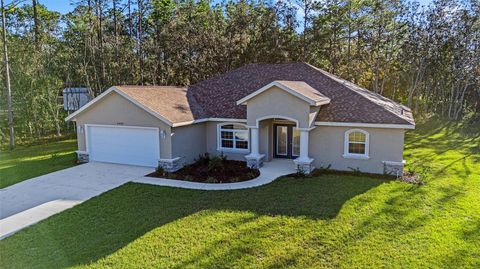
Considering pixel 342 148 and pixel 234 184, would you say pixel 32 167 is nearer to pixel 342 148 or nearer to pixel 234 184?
pixel 234 184

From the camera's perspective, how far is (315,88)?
17781 mm

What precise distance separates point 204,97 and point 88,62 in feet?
50.4

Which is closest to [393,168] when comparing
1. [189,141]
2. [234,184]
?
[234,184]

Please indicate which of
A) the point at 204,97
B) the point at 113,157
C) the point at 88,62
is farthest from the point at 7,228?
the point at 88,62

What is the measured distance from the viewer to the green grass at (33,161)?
1504cm

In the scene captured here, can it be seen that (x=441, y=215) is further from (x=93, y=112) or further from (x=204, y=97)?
(x=93, y=112)

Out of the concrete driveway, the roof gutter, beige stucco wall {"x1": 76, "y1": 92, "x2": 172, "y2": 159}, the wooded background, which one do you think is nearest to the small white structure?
the wooded background

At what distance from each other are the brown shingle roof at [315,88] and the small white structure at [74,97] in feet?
51.0

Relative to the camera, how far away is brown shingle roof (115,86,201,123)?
15.6 metres

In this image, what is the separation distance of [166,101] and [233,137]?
3.97m

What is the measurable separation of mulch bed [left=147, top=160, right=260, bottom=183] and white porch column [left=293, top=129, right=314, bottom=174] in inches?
74.7

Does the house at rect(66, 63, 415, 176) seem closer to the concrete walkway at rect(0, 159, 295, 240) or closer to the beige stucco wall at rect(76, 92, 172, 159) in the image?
the beige stucco wall at rect(76, 92, 172, 159)

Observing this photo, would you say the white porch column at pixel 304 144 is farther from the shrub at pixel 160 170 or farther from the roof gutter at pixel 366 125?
the shrub at pixel 160 170

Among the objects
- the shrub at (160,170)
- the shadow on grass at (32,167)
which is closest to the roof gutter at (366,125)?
the shrub at (160,170)
